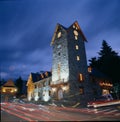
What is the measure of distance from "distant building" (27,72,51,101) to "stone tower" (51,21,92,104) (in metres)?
6.40

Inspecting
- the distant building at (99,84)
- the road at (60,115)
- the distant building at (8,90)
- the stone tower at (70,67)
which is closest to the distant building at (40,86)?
the stone tower at (70,67)

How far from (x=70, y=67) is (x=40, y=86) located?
14.9 metres

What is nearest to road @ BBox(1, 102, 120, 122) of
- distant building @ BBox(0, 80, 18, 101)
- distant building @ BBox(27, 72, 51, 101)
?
distant building @ BBox(27, 72, 51, 101)

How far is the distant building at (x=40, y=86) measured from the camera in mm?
36156

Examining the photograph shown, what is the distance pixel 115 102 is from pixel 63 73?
37.1ft

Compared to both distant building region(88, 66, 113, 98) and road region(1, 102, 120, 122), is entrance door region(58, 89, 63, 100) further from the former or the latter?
road region(1, 102, 120, 122)

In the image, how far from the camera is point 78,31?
3362 centimetres

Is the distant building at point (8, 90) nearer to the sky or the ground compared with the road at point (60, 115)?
nearer to the sky

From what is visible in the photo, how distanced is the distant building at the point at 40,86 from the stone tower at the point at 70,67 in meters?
6.40

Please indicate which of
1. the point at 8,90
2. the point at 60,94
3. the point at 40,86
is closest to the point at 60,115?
the point at 60,94

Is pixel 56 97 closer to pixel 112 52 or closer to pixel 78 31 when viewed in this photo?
pixel 78 31

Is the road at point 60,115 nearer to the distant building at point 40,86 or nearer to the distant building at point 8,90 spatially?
the distant building at point 40,86

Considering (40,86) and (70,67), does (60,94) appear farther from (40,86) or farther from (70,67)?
(40,86)

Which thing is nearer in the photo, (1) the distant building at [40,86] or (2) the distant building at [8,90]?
(1) the distant building at [40,86]
